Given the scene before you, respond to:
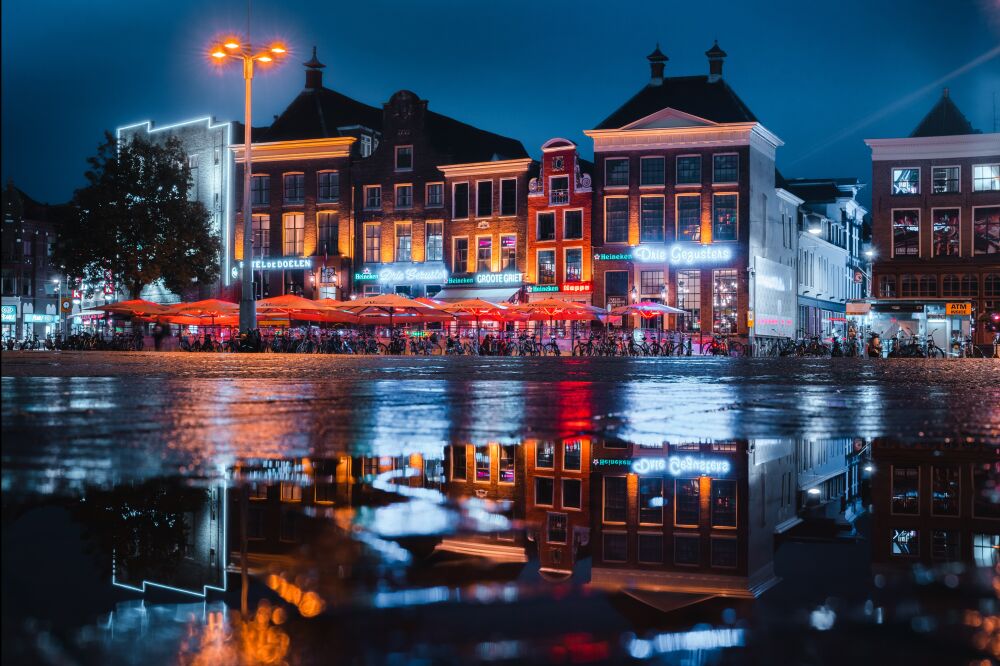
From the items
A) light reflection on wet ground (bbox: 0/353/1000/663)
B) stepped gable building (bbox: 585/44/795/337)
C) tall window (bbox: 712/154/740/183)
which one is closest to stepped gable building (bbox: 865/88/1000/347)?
stepped gable building (bbox: 585/44/795/337)

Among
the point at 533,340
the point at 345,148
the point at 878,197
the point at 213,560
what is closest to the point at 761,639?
the point at 213,560

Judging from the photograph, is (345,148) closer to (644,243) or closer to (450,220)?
Result: (450,220)

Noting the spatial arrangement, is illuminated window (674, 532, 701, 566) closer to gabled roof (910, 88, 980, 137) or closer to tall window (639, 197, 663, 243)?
tall window (639, 197, 663, 243)

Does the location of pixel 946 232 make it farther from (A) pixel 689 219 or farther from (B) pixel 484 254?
(B) pixel 484 254

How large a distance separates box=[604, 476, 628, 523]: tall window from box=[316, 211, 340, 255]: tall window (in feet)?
175

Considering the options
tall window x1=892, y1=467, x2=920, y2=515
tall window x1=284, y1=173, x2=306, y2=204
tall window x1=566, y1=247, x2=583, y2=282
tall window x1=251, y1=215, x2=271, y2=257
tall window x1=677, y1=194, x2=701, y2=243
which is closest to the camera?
tall window x1=892, y1=467, x2=920, y2=515

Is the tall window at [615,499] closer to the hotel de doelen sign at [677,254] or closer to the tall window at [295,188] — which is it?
the hotel de doelen sign at [677,254]

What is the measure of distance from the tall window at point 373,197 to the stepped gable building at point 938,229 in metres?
27.4

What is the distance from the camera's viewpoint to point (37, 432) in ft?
13.7

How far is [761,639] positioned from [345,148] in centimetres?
5552

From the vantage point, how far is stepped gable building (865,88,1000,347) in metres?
54.5

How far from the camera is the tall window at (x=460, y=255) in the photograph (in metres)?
53.2

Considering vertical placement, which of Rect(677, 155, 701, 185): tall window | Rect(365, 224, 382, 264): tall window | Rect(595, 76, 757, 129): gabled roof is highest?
Rect(595, 76, 757, 129): gabled roof

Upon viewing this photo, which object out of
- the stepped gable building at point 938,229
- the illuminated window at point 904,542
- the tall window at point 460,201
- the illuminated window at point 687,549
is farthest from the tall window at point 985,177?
the illuminated window at point 687,549
